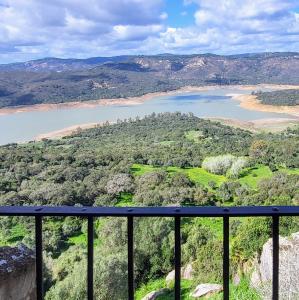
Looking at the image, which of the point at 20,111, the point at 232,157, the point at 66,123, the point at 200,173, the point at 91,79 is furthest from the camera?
the point at 91,79

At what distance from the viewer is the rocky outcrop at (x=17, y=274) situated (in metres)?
1.20

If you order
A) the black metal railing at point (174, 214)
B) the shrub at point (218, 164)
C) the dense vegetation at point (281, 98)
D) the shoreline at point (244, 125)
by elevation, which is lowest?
the shrub at point (218, 164)

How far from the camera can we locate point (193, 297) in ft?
21.6

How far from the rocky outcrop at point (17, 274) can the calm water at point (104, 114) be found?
1752 inches

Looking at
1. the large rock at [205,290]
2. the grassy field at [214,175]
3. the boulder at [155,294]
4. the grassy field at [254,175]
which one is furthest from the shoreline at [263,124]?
the large rock at [205,290]

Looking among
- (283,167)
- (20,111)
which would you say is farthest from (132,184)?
(20,111)

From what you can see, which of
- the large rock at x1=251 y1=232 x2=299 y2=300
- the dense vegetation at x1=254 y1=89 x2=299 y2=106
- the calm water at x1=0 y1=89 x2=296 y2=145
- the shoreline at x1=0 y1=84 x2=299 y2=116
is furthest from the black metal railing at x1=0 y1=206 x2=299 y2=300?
the shoreline at x1=0 y1=84 x2=299 y2=116

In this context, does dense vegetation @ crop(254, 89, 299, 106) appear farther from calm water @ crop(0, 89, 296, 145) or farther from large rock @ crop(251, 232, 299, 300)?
large rock @ crop(251, 232, 299, 300)

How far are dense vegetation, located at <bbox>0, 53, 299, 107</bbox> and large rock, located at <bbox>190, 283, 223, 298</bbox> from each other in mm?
66158

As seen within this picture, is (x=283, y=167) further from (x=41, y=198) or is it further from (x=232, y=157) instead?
(x=41, y=198)

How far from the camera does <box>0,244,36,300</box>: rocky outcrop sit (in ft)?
3.94

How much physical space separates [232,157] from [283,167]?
149 inches

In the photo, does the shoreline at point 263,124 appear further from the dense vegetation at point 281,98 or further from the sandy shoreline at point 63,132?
the sandy shoreline at point 63,132

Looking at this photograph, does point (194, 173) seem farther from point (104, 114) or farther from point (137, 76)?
point (137, 76)
